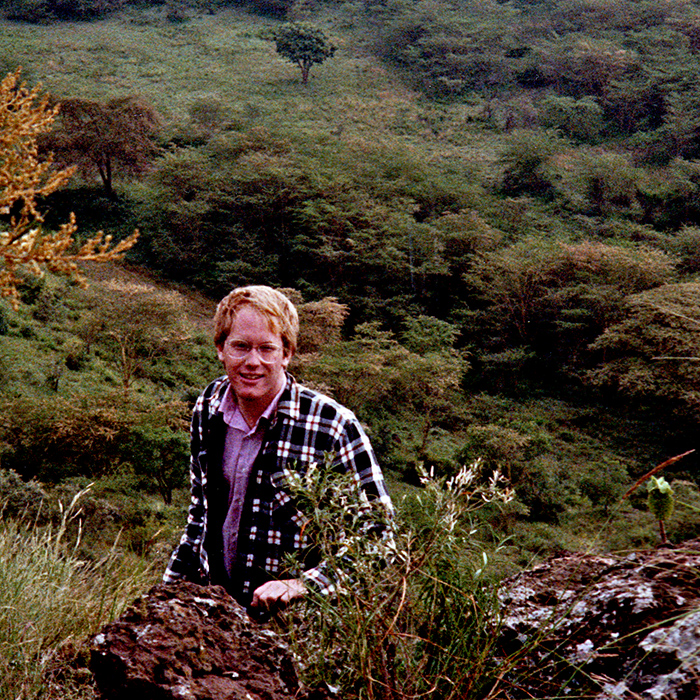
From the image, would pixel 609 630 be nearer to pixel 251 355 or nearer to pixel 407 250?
pixel 251 355

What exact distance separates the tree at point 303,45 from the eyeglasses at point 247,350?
37.8m

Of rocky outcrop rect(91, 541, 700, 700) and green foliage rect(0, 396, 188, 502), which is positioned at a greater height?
rocky outcrop rect(91, 541, 700, 700)

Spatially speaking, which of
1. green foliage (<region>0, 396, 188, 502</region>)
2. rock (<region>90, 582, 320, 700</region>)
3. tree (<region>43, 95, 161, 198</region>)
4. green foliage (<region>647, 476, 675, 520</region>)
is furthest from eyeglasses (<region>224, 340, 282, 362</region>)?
tree (<region>43, 95, 161, 198</region>)

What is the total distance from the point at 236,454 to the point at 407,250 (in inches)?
752

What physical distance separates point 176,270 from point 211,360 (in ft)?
20.7

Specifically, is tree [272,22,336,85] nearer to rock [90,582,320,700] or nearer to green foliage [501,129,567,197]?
green foliage [501,129,567,197]

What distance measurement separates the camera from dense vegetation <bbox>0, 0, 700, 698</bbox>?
38.4 ft

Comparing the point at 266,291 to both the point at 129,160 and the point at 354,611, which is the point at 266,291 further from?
the point at 129,160

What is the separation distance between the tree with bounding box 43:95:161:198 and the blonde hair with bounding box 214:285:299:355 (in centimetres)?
2361

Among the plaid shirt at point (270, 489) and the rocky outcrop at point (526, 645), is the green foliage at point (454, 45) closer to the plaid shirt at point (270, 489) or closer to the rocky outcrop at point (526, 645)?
the plaid shirt at point (270, 489)

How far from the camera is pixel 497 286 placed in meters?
18.3

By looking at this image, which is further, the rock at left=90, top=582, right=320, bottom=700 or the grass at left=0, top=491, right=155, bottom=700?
the grass at left=0, top=491, right=155, bottom=700

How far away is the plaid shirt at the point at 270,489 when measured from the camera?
1.47m

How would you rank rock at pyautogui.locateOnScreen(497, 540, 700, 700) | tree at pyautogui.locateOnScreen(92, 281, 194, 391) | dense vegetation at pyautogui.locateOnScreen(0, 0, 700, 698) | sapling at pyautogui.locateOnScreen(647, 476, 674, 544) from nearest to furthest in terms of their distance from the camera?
rock at pyautogui.locateOnScreen(497, 540, 700, 700), sapling at pyautogui.locateOnScreen(647, 476, 674, 544), dense vegetation at pyautogui.locateOnScreen(0, 0, 700, 698), tree at pyautogui.locateOnScreen(92, 281, 194, 391)
